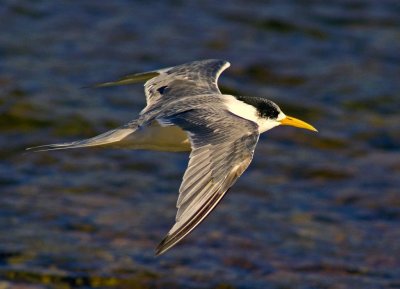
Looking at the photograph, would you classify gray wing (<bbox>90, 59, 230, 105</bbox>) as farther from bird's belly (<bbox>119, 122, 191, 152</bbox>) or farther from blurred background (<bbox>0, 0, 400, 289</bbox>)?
blurred background (<bbox>0, 0, 400, 289</bbox>)

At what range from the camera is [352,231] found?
9.44 m

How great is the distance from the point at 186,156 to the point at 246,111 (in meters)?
3.63

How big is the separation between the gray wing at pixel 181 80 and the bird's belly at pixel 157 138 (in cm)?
80

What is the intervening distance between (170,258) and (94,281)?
0.82 m

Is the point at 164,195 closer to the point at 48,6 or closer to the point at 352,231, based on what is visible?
the point at 352,231

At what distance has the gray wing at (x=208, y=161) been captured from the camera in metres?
5.18

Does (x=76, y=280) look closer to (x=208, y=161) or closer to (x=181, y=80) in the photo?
(x=181, y=80)

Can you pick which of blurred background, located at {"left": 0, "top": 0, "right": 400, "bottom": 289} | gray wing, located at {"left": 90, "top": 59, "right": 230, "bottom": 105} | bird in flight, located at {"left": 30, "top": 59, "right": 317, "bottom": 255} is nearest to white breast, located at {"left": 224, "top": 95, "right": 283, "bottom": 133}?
bird in flight, located at {"left": 30, "top": 59, "right": 317, "bottom": 255}

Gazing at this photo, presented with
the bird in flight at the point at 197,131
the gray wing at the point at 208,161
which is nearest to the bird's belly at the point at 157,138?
the bird in flight at the point at 197,131

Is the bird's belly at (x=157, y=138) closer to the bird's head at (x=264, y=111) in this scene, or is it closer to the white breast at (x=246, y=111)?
the white breast at (x=246, y=111)

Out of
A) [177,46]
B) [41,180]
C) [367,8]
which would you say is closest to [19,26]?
[177,46]

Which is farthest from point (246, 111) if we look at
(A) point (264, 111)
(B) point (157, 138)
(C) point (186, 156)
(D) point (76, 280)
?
(C) point (186, 156)

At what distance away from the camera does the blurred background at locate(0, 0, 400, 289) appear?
8680 mm

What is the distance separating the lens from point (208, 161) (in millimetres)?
5766
